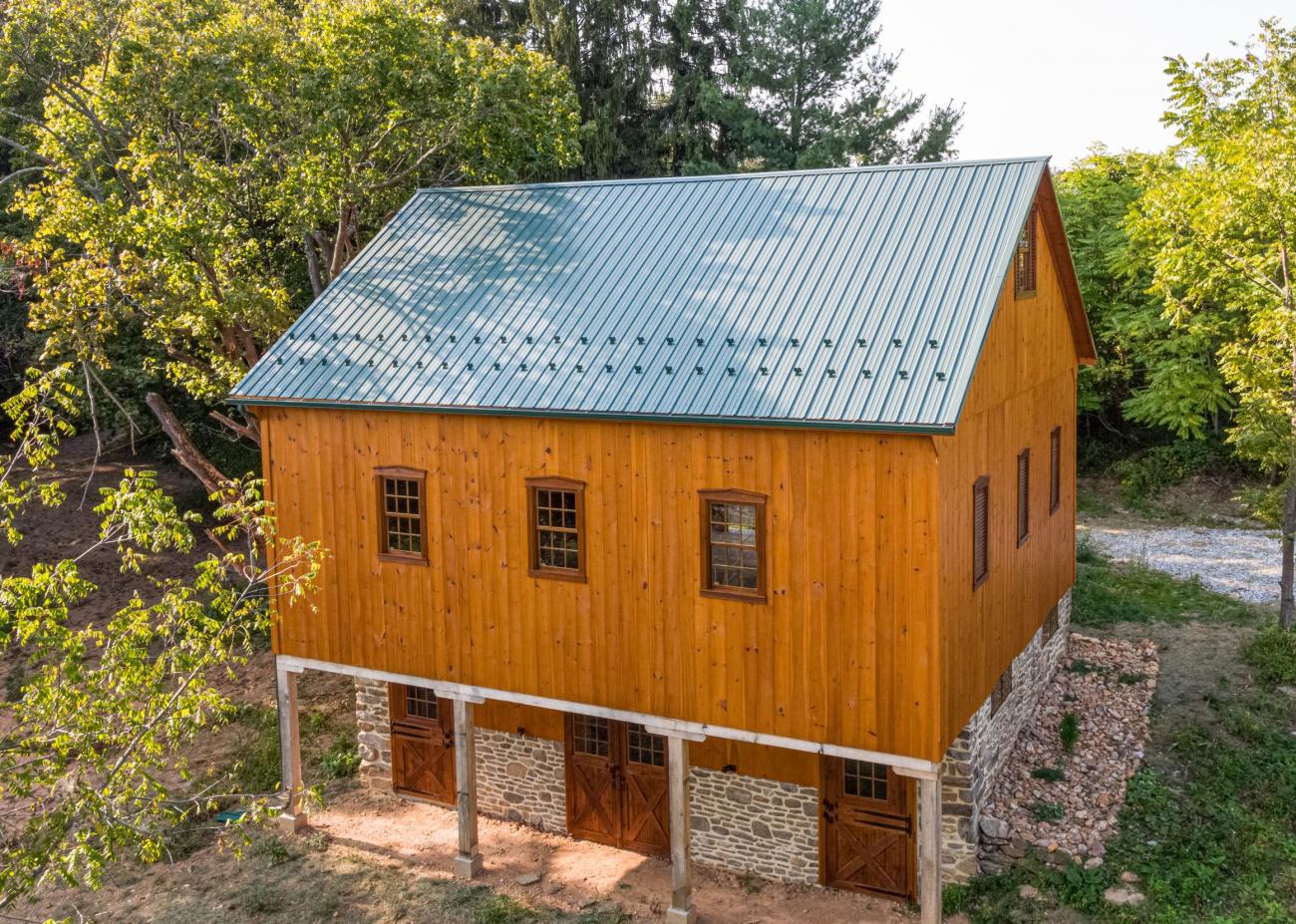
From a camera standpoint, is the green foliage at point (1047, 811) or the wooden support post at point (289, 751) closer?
the green foliage at point (1047, 811)

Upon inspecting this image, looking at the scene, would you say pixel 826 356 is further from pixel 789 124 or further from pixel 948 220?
pixel 789 124

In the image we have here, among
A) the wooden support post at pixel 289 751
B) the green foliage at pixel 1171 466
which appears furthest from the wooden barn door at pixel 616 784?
the green foliage at pixel 1171 466

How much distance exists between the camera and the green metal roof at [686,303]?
11844 mm

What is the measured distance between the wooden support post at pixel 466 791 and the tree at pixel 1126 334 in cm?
2418

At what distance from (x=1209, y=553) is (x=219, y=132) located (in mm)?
25823

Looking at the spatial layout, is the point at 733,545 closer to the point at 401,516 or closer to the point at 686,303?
the point at 686,303

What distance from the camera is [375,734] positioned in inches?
669

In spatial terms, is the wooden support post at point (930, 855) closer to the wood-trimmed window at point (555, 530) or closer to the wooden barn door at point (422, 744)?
the wood-trimmed window at point (555, 530)

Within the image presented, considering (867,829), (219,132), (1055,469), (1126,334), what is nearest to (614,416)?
(867,829)

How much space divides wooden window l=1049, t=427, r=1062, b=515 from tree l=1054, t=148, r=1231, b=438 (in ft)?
49.0

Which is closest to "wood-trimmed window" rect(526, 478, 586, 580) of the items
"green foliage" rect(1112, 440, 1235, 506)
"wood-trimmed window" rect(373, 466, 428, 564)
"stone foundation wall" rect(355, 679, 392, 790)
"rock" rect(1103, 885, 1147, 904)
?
"wood-trimmed window" rect(373, 466, 428, 564)

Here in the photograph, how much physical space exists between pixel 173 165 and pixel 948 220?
1346cm

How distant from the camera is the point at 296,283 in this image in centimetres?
2725

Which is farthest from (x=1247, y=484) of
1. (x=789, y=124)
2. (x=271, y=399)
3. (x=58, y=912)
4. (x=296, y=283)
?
(x=58, y=912)
